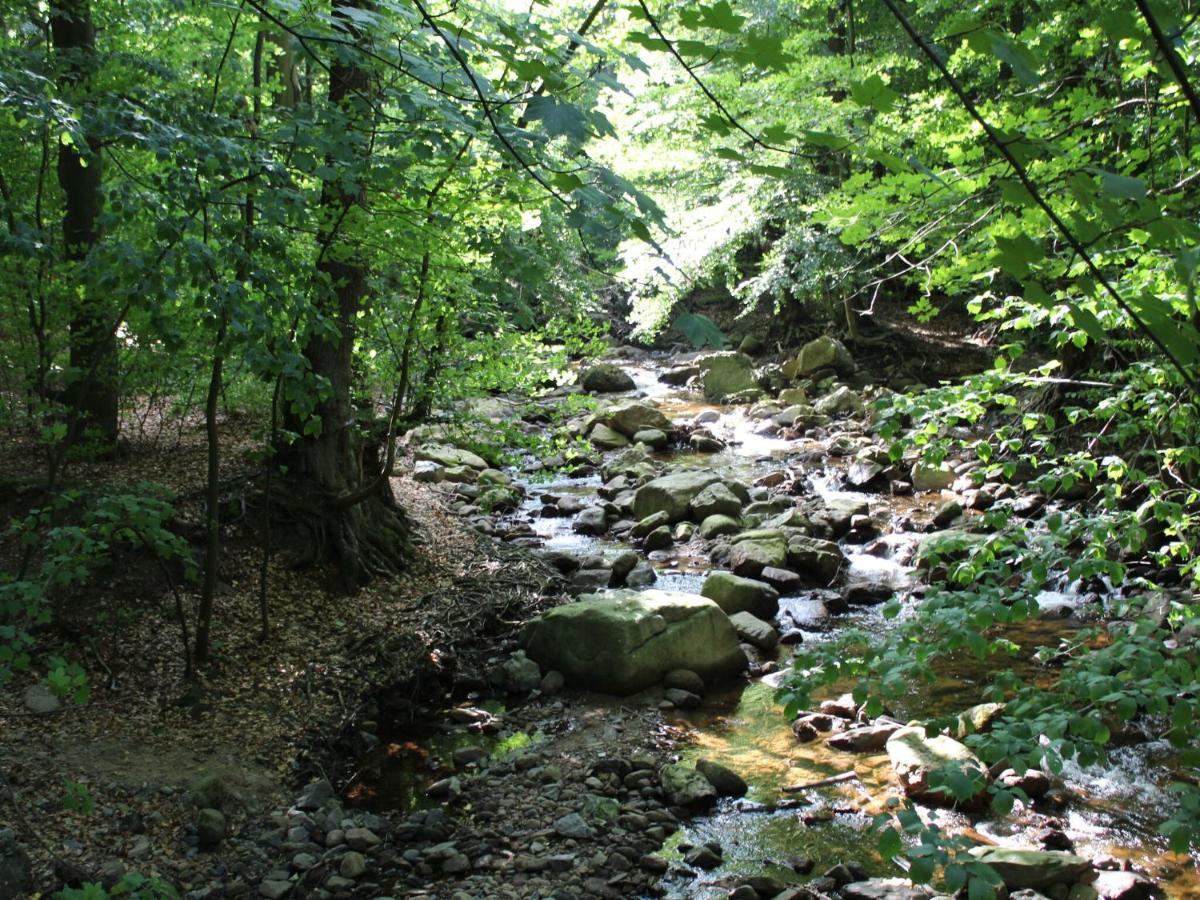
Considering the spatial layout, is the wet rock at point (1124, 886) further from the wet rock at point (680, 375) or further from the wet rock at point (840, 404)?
the wet rock at point (680, 375)

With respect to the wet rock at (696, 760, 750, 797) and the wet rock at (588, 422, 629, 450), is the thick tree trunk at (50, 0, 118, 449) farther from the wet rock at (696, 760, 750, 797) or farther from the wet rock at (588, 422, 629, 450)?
the wet rock at (588, 422, 629, 450)

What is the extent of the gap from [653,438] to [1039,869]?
10.8m

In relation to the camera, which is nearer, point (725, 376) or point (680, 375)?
point (725, 376)

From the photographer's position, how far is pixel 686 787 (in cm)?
521

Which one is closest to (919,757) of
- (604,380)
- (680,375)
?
(604,380)

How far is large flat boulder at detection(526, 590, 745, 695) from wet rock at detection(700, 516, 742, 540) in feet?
10.1

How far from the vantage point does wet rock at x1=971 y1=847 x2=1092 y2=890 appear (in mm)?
4254

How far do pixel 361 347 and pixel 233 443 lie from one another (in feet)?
6.43

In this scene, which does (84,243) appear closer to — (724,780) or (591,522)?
(724,780)

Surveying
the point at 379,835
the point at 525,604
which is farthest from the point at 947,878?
the point at 525,604

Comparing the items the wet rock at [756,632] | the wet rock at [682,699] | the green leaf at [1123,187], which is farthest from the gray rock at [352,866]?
the green leaf at [1123,187]

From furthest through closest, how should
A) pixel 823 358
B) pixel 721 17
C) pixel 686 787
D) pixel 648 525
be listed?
pixel 823 358, pixel 648 525, pixel 686 787, pixel 721 17

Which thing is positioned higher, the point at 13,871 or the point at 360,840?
the point at 13,871

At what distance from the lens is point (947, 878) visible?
2262 millimetres
